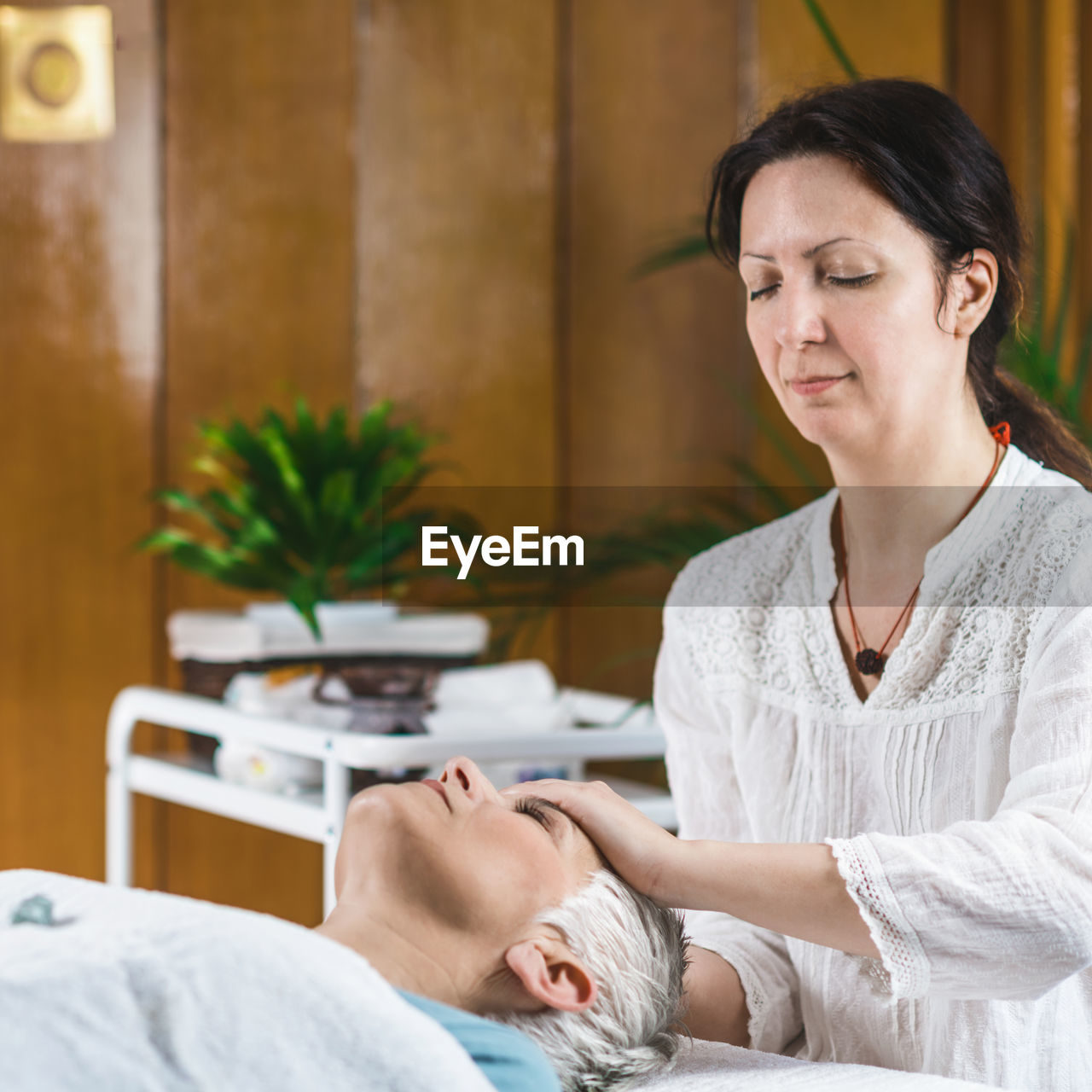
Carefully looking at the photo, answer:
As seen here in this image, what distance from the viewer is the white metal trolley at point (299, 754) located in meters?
1.65

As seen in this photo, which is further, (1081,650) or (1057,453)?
(1057,453)

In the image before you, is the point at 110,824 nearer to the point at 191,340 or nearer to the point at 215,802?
the point at 215,802

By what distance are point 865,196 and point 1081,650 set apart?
0.42m

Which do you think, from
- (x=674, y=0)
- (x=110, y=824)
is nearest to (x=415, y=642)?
(x=110, y=824)

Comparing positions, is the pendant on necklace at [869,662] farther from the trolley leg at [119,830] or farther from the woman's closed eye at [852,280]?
the trolley leg at [119,830]

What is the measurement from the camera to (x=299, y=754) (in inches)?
71.2

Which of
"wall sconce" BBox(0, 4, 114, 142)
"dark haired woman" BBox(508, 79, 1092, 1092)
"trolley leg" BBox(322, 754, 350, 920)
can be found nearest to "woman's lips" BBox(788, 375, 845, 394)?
"dark haired woman" BBox(508, 79, 1092, 1092)

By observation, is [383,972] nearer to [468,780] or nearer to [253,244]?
[468,780]

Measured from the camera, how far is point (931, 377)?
1.21 meters

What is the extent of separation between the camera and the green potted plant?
217cm

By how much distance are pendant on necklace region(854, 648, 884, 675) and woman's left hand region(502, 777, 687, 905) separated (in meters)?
0.28

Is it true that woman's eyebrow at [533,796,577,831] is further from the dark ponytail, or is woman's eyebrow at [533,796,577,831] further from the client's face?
the dark ponytail

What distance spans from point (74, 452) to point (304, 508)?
2.11 feet

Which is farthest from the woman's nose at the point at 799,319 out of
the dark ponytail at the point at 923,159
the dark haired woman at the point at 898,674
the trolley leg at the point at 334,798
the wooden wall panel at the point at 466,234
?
the wooden wall panel at the point at 466,234
